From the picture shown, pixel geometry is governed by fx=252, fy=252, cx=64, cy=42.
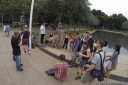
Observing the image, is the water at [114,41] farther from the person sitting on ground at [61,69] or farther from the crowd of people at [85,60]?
the person sitting on ground at [61,69]

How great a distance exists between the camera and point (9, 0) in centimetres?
5172

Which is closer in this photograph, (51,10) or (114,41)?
(51,10)

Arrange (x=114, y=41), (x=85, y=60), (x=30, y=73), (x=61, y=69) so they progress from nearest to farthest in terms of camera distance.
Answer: (x=61, y=69), (x=85, y=60), (x=30, y=73), (x=114, y=41)

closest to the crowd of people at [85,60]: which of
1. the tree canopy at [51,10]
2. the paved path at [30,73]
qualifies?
the paved path at [30,73]

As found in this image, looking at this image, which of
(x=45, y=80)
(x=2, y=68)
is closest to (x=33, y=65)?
(x=2, y=68)

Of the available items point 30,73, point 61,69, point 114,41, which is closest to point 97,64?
point 61,69

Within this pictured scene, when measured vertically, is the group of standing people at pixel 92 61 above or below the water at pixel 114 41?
above

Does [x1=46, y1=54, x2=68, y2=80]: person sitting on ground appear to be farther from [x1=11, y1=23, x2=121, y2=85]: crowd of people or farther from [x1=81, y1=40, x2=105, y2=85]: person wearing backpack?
[x1=81, y1=40, x2=105, y2=85]: person wearing backpack

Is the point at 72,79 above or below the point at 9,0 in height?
below

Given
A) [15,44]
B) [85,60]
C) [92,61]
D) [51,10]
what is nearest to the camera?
[92,61]

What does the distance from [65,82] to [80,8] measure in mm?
30541

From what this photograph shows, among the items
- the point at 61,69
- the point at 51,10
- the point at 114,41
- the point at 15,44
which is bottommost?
the point at 114,41

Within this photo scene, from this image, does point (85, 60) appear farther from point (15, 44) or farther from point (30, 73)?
point (15, 44)

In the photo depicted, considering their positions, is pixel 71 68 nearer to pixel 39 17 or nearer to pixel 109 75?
pixel 109 75
